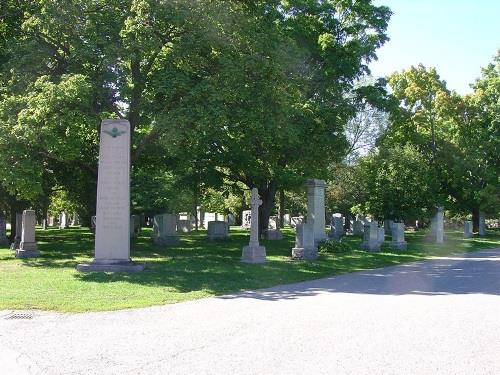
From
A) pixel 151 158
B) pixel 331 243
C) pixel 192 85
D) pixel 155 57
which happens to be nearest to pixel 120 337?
pixel 192 85

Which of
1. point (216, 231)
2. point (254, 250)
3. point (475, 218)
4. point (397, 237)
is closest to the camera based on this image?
point (254, 250)

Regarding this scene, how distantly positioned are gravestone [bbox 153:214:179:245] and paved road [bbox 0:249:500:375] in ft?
44.3

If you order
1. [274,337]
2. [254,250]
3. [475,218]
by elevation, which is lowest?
[274,337]

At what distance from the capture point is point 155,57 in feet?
59.1

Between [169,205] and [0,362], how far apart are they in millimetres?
31411

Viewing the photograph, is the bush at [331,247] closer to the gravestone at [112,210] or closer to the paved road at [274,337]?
the gravestone at [112,210]

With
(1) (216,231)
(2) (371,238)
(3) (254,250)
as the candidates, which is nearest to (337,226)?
(1) (216,231)

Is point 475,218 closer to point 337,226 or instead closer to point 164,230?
point 337,226

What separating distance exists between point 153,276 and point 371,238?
38.0 ft

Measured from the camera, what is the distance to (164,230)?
2380 centimetres

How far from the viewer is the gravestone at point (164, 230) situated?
23.7m

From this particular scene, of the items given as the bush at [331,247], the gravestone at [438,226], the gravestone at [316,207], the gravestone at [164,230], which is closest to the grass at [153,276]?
the bush at [331,247]

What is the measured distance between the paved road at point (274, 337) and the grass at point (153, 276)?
2.92 feet

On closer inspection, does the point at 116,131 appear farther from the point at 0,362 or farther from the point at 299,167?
the point at 299,167
